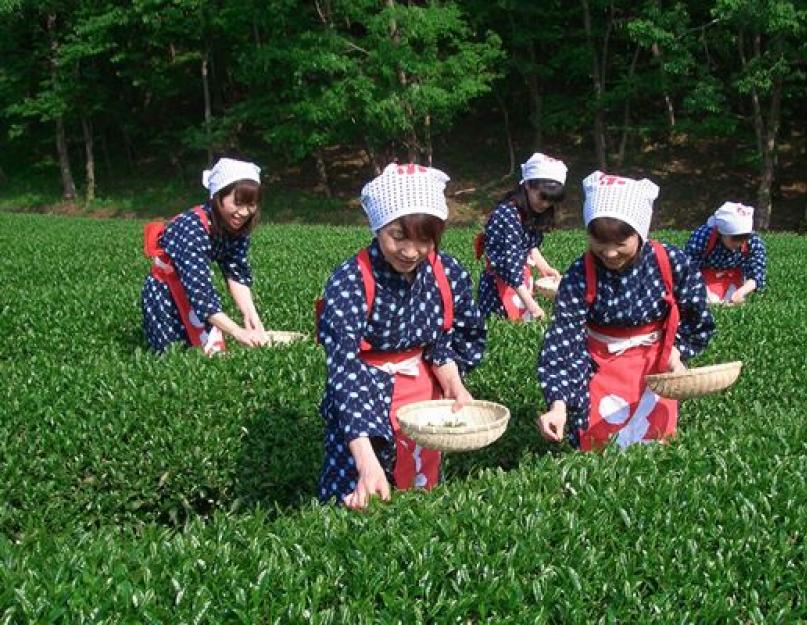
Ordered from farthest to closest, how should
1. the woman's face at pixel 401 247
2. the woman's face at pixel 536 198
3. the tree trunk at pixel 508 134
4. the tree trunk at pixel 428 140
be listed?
the tree trunk at pixel 508 134, the tree trunk at pixel 428 140, the woman's face at pixel 536 198, the woman's face at pixel 401 247

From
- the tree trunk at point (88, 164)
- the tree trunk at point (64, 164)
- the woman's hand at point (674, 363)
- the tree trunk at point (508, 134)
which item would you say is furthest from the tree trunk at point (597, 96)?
the woman's hand at point (674, 363)

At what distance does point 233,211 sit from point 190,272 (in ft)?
1.46

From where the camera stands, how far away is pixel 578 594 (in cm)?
267

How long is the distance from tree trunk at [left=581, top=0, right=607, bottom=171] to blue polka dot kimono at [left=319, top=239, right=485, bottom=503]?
2488cm

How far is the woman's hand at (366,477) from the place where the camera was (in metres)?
3.22

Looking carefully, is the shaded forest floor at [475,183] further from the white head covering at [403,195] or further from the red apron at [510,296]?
the white head covering at [403,195]

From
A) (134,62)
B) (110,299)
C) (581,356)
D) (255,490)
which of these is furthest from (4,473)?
(134,62)

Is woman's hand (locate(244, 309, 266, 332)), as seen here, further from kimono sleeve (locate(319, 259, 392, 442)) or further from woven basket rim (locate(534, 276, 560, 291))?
woven basket rim (locate(534, 276, 560, 291))

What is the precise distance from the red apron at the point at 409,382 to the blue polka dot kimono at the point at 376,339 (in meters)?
0.03

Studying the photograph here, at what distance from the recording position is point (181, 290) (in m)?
6.03

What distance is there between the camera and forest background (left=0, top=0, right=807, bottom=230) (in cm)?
2580

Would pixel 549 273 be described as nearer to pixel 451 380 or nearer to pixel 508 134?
pixel 451 380

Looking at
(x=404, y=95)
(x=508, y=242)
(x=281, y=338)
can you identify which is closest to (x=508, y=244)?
(x=508, y=242)

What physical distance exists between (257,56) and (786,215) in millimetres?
16137
